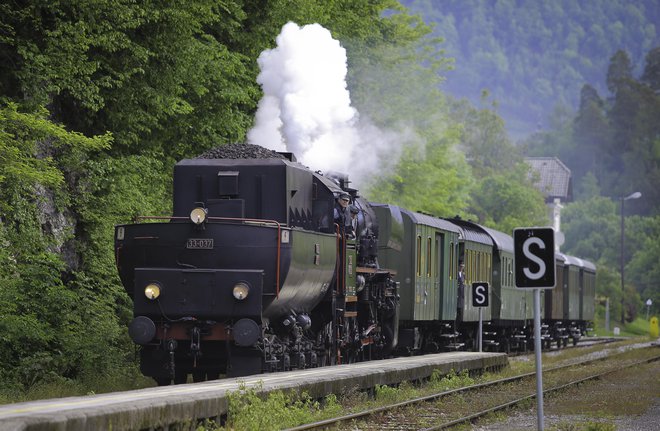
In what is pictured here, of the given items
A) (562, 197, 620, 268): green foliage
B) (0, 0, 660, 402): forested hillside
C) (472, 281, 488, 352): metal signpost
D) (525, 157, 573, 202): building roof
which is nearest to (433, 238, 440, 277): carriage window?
(472, 281, 488, 352): metal signpost

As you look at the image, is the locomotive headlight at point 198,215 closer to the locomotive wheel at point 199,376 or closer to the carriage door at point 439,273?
the locomotive wheel at point 199,376

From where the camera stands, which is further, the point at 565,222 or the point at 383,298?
the point at 565,222

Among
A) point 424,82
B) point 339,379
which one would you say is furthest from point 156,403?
point 424,82

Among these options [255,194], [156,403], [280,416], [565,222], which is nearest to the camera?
[156,403]

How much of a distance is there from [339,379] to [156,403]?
5.28 m

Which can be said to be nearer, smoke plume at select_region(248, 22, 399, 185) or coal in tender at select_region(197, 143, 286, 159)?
coal in tender at select_region(197, 143, 286, 159)

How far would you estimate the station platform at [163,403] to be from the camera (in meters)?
9.68

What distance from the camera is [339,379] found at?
637 inches

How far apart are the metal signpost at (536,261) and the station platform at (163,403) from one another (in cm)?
314

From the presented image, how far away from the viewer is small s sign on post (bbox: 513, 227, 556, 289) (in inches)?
485

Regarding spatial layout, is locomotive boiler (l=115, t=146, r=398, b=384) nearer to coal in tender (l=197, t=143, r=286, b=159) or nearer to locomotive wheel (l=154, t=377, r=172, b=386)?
locomotive wheel (l=154, t=377, r=172, b=386)

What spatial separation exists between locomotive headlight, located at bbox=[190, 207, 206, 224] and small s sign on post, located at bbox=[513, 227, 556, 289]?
17.7ft

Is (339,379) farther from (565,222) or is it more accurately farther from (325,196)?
(565,222)

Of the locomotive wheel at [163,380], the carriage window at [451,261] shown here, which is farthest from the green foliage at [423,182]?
the locomotive wheel at [163,380]
